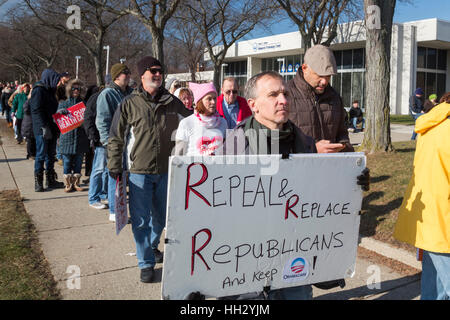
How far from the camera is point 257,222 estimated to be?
2396 mm

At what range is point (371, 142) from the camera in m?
9.13

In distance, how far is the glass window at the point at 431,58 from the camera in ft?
103

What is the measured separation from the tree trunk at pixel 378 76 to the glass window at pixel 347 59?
2564cm

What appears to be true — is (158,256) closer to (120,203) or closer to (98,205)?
(120,203)

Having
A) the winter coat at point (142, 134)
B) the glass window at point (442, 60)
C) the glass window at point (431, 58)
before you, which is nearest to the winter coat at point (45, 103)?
the winter coat at point (142, 134)

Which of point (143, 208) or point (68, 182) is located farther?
point (68, 182)

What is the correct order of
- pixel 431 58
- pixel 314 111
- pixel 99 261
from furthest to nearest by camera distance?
pixel 431 58
pixel 99 261
pixel 314 111

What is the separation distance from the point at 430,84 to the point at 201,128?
105 feet

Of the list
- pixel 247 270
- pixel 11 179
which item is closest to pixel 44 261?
pixel 247 270

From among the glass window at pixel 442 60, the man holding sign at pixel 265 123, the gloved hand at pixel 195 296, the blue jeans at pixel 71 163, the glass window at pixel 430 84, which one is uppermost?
the glass window at pixel 442 60

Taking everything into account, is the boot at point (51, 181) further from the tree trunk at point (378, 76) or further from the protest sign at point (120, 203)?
the tree trunk at point (378, 76)

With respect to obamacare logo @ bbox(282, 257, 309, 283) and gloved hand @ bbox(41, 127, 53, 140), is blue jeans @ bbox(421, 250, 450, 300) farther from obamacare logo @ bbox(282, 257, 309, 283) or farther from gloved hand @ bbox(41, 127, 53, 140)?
gloved hand @ bbox(41, 127, 53, 140)

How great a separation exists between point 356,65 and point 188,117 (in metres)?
31.2

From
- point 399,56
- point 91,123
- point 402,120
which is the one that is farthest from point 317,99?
point 399,56
